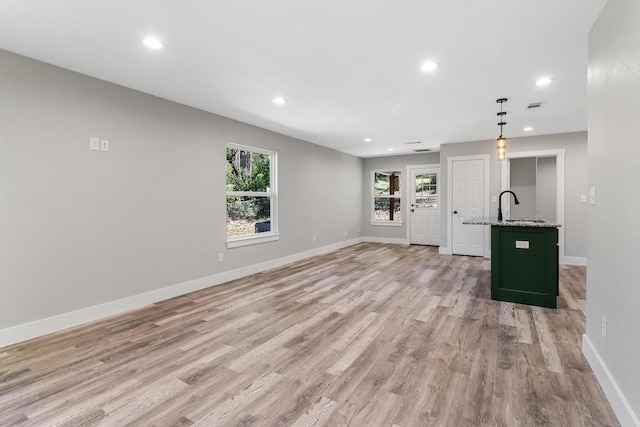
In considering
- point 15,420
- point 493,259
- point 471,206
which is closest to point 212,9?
point 15,420

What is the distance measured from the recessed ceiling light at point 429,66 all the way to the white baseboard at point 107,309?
12.0 feet

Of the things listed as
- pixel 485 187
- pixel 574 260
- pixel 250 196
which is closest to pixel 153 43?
pixel 250 196

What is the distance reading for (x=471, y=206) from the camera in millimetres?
6582

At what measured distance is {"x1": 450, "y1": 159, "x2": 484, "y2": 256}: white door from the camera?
6.50 meters

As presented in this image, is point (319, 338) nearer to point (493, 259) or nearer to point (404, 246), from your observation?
point (493, 259)

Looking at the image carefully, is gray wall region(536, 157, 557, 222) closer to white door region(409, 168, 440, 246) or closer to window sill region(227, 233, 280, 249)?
white door region(409, 168, 440, 246)

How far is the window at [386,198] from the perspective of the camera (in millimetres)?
8602

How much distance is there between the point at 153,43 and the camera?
97.2 inches

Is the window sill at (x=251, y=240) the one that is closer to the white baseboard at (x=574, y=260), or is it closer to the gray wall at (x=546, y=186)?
the white baseboard at (x=574, y=260)

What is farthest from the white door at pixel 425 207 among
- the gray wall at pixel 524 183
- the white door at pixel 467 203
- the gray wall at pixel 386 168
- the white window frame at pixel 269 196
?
the white window frame at pixel 269 196

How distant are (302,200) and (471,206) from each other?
3.56m

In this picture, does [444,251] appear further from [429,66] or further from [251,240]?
[429,66]

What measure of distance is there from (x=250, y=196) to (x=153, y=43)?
2.89m

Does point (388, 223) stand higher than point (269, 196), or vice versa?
point (269, 196)
